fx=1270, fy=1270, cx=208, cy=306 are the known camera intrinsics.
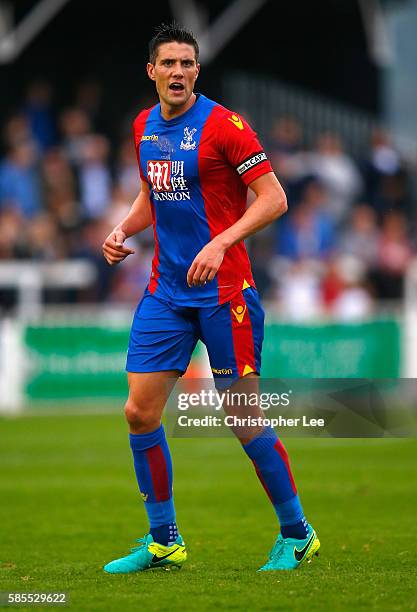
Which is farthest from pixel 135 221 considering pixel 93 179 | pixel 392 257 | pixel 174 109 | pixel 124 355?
pixel 392 257

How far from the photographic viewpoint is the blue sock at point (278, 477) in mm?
6199

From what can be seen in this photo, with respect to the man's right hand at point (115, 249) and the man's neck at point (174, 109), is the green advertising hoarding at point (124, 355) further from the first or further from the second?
the man's neck at point (174, 109)

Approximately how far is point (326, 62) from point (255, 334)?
56.6ft

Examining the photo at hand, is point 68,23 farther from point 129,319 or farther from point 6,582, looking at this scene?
point 6,582

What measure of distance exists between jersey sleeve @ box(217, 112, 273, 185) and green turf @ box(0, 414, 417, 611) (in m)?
1.93

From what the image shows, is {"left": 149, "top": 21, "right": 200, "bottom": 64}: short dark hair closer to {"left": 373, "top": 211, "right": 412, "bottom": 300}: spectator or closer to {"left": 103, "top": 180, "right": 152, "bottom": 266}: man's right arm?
{"left": 103, "top": 180, "right": 152, "bottom": 266}: man's right arm

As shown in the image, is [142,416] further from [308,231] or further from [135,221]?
[308,231]

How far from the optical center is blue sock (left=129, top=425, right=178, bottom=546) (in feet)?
20.7

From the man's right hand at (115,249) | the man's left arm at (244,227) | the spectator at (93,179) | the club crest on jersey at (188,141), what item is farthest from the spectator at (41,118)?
the man's left arm at (244,227)

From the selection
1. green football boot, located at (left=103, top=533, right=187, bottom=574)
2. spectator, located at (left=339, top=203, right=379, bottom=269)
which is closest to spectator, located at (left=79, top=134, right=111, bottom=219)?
spectator, located at (left=339, top=203, right=379, bottom=269)

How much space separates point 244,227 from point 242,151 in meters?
0.38

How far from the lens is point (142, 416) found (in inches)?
244

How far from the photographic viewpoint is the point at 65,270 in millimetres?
17250

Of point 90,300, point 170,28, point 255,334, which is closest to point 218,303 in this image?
point 255,334
